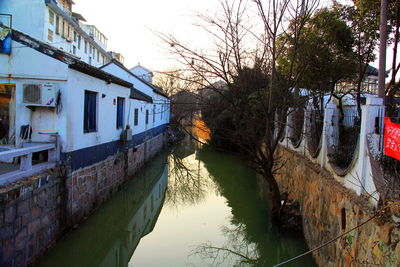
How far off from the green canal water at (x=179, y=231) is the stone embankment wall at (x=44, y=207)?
0.35 meters

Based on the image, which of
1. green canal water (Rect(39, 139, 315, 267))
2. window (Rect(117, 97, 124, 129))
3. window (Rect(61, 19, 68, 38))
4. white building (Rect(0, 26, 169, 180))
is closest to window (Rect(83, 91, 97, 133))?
white building (Rect(0, 26, 169, 180))

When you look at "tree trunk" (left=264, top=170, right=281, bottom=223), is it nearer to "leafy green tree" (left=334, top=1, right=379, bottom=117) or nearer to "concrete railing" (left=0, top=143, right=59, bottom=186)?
"leafy green tree" (left=334, top=1, right=379, bottom=117)

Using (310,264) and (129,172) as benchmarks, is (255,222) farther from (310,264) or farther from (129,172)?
(129,172)

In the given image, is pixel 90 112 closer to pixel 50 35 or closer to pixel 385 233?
pixel 385 233

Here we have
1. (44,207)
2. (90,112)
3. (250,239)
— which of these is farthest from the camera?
(90,112)

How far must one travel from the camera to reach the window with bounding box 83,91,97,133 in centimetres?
883

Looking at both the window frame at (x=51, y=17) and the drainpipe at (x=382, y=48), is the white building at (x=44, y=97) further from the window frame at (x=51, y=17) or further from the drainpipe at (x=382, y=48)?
the window frame at (x=51, y=17)

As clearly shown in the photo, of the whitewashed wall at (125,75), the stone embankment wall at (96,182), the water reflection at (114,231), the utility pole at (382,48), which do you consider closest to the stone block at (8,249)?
the water reflection at (114,231)

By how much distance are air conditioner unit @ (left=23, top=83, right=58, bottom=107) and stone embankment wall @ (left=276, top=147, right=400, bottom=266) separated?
613cm

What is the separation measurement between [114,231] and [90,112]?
3.45 metres

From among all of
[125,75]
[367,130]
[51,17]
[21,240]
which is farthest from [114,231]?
[51,17]

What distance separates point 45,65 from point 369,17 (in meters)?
8.69

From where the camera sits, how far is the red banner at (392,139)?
394 centimetres

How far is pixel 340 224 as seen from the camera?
5.23m
